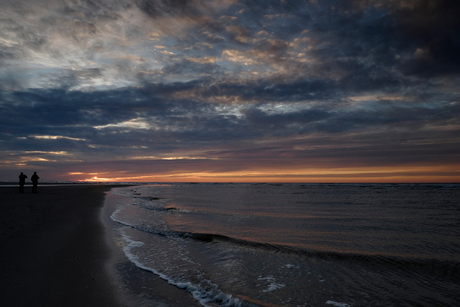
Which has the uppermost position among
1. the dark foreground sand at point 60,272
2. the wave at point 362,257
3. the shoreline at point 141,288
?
the dark foreground sand at point 60,272

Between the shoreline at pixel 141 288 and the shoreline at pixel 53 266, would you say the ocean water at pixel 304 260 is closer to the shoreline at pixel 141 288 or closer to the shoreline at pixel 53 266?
the shoreline at pixel 141 288

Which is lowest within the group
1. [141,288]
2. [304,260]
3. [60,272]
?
[304,260]

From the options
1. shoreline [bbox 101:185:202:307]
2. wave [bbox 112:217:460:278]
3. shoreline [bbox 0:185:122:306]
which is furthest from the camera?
wave [bbox 112:217:460:278]

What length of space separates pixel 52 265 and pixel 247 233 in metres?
8.14

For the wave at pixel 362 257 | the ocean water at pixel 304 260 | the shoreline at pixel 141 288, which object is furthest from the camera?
the wave at pixel 362 257

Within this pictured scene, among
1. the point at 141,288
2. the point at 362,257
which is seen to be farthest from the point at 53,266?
the point at 362,257

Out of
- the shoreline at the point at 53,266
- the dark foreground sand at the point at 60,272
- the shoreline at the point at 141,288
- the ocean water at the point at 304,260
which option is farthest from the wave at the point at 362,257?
the shoreline at the point at 53,266

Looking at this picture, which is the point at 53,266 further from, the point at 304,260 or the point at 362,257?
the point at 362,257

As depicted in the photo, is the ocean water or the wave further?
the wave

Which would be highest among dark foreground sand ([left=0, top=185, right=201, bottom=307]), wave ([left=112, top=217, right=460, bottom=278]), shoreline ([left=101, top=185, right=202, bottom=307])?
dark foreground sand ([left=0, top=185, right=201, bottom=307])

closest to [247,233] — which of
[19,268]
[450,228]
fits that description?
[19,268]

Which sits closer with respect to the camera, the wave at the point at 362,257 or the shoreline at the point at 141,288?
the shoreline at the point at 141,288

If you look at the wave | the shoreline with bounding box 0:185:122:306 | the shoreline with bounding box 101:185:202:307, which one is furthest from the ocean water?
the shoreline with bounding box 0:185:122:306

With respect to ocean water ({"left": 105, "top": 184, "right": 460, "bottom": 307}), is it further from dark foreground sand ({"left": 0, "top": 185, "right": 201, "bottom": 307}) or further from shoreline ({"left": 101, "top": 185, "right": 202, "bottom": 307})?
dark foreground sand ({"left": 0, "top": 185, "right": 201, "bottom": 307})
